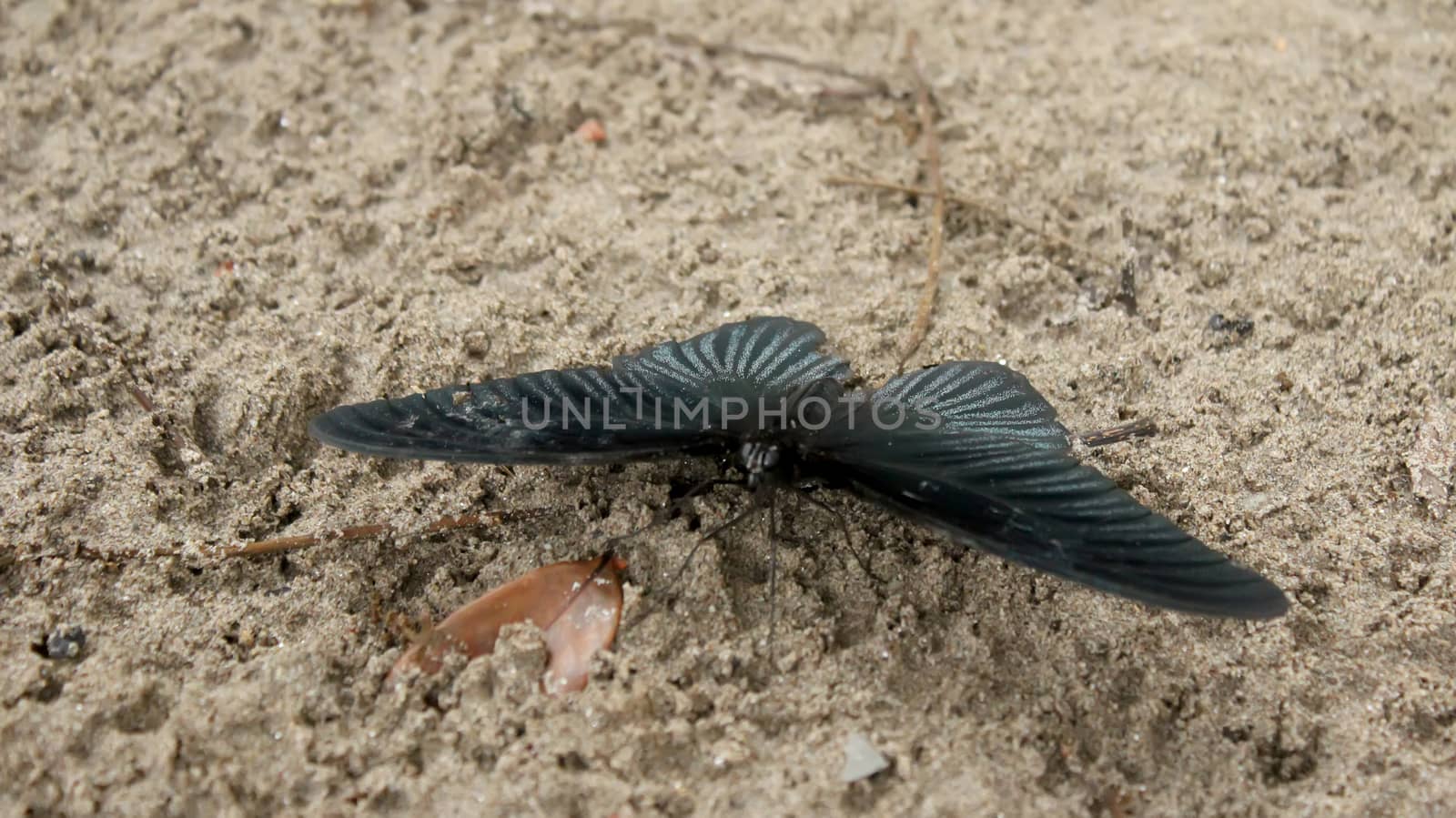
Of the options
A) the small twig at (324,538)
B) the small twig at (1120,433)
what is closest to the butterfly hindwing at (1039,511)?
the small twig at (1120,433)

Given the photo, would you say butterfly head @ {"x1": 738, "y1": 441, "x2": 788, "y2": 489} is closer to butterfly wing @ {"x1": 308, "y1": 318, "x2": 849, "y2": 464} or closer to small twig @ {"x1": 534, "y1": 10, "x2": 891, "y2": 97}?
butterfly wing @ {"x1": 308, "y1": 318, "x2": 849, "y2": 464}

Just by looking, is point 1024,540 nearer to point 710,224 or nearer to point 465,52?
point 710,224

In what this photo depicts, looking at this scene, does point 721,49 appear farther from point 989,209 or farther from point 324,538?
point 324,538

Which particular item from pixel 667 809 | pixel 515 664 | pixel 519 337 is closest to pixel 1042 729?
pixel 667 809

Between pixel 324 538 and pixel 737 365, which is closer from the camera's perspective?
pixel 324 538

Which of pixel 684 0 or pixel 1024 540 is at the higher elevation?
pixel 684 0

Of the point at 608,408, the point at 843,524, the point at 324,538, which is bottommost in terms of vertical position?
the point at 843,524

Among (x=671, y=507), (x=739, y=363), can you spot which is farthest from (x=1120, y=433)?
(x=671, y=507)

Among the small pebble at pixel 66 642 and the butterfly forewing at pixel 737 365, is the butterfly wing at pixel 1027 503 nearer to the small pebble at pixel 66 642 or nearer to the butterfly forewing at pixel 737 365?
the butterfly forewing at pixel 737 365
